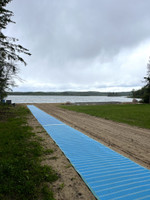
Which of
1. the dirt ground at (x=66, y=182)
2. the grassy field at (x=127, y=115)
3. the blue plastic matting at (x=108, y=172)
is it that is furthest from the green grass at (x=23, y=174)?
the grassy field at (x=127, y=115)

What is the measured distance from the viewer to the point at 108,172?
326 cm

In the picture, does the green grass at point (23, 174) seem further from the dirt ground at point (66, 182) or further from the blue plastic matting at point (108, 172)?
the blue plastic matting at point (108, 172)

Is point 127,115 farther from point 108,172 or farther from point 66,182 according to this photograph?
point 66,182

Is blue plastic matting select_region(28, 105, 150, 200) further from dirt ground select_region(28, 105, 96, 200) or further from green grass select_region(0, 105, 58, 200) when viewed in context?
green grass select_region(0, 105, 58, 200)

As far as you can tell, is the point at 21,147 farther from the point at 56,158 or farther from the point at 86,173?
the point at 86,173

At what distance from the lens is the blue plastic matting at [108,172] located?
2551 millimetres

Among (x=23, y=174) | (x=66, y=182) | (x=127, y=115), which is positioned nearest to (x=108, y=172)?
(x=66, y=182)

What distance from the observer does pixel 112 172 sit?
326cm

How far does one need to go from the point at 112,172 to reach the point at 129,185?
0.54m

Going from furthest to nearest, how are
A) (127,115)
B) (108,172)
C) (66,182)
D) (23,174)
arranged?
(127,115) < (108,172) < (23,174) < (66,182)

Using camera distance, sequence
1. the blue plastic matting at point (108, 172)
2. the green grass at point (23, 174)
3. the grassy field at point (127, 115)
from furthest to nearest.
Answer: the grassy field at point (127, 115), the blue plastic matting at point (108, 172), the green grass at point (23, 174)

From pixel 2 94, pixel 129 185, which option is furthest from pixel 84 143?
pixel 2 94

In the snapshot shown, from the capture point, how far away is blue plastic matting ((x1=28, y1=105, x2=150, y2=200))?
2.55 m

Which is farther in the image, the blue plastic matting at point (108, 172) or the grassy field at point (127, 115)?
the grassy field at point (127, 115)
